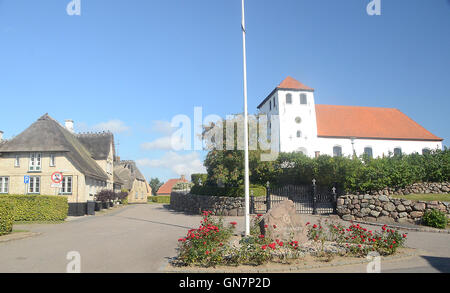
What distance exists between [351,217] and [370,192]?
3.13 m

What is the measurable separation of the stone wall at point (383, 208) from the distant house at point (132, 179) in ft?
156

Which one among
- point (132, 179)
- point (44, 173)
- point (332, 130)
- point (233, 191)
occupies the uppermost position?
point (332, 130)

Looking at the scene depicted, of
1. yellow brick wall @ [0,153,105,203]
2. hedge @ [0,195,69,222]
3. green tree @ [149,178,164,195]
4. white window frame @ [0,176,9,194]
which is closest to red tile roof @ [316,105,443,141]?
yellow brick wall @ [0,153,105,203]

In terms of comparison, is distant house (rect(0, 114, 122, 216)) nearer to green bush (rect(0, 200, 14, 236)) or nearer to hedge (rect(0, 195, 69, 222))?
hedge (rect(0, 195, 69, 222))

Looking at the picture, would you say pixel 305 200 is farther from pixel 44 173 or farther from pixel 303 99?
pixel 303 99

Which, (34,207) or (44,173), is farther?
(44,173)

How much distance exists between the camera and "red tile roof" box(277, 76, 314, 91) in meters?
50.9

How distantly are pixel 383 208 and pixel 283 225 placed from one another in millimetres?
9205

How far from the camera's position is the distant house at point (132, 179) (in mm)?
59806

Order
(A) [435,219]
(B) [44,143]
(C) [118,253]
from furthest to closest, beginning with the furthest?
(B) [44,143] → (A) [435,219] → (C) [118,253]

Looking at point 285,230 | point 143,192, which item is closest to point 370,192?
point 285,230

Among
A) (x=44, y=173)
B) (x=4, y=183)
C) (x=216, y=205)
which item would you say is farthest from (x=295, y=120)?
(x=4, y=183)

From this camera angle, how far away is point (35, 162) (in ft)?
97.0

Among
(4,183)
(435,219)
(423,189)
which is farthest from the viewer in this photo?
(4,183)
